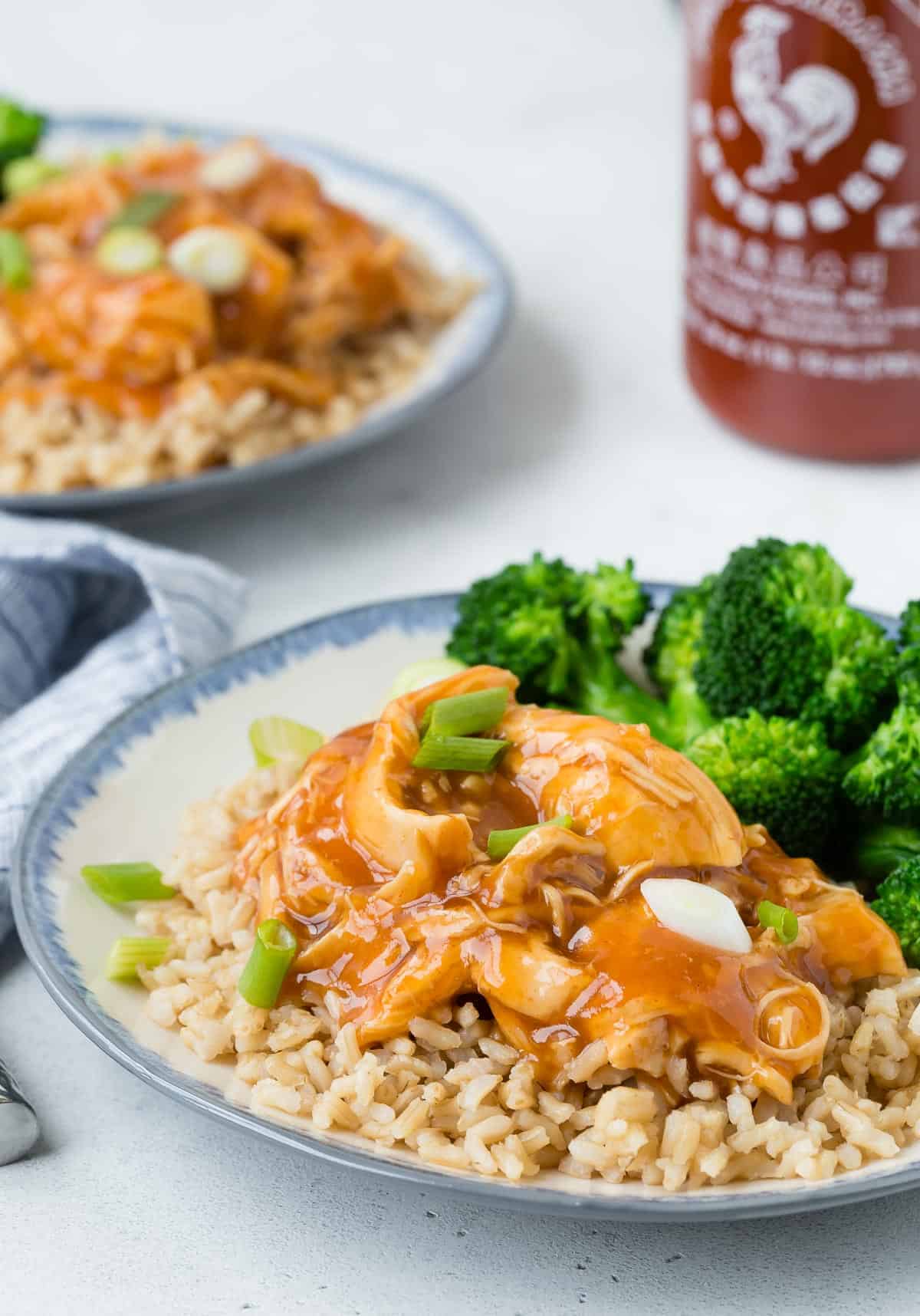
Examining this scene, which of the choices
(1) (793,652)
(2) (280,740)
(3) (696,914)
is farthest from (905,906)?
(2) (280,740)

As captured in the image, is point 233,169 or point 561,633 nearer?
point 561,633

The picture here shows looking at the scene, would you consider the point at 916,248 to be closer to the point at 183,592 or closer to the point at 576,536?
the point at 576,536

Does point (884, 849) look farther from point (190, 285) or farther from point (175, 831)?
point (190, 285)

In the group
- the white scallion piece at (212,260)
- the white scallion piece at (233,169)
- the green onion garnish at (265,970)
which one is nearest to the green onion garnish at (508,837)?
the green onion garnish at (265,970)

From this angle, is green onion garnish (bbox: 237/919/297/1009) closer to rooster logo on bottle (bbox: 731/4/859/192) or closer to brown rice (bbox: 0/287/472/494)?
brown rice (bbox: 0/287/472/494)

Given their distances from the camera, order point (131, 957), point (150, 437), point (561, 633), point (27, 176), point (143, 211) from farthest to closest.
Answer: point (27, 176) < point (143, 211) < point (150, 437) < point (561, 633) < point (131, 957)

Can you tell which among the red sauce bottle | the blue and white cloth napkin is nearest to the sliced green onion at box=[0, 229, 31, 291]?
the blue and white cloth napkin
